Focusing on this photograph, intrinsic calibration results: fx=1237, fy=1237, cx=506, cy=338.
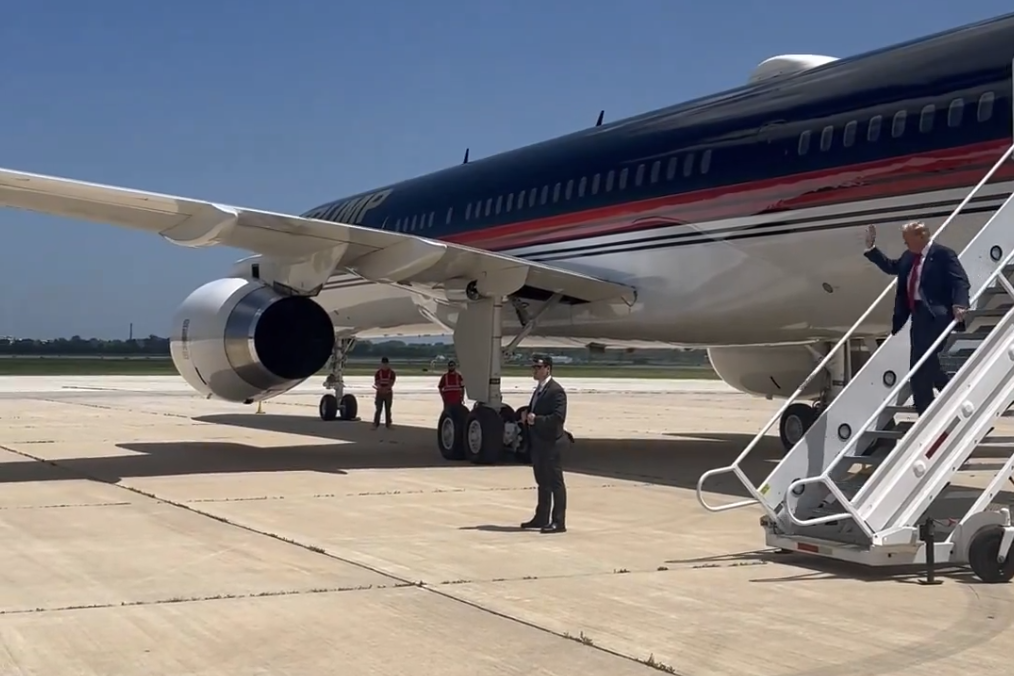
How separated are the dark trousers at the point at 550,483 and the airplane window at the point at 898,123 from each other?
3.95m

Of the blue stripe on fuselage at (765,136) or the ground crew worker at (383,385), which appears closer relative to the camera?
the blue stripe on fuselage at (765,136)

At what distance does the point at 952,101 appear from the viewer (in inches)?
387

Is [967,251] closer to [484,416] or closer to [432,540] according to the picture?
[432,540]


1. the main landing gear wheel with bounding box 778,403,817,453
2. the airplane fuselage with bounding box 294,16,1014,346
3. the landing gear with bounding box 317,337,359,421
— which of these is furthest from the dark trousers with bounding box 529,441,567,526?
the landing gear with bounding box 317,337,359,421

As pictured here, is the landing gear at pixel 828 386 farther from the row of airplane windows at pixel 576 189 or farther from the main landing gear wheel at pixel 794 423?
the row of airplane windows at pixel 576 189

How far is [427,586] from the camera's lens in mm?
6812

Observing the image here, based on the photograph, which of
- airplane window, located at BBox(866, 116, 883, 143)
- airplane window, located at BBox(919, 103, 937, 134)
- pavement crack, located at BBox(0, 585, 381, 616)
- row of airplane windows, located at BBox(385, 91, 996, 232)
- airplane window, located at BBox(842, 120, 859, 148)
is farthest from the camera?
airplane window, located at BBox(842, 120, 859, 148)

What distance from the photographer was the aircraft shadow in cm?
1309

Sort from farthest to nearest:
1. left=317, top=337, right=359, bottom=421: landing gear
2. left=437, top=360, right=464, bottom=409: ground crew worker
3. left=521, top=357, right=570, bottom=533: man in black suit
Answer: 1. left=317, top=337, right=359, bottom=421: landing gear
2. left=437, top=360, right=464, bottom=409: ground crew worker
3. left=521, top=357, right=570, bottom=533: man in black suit

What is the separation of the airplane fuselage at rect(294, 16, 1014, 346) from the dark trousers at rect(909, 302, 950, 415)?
6.96ft

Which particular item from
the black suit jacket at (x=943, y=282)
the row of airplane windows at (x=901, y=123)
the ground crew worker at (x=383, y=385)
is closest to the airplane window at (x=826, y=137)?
the row of airplane windows at (x=901, y=123)

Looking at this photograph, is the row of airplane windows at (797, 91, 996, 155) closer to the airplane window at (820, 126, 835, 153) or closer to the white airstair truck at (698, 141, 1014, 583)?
the airplane window at (820, 126, 835, 153)

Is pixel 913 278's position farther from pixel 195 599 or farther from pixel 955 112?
pixel 195 599

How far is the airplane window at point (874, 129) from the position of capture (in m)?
10.5
